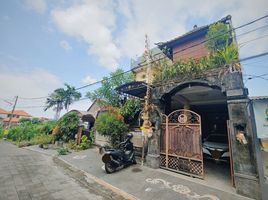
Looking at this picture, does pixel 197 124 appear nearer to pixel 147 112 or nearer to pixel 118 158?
pixel 147 112

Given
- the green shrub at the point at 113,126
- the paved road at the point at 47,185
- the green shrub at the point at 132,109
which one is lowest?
the paved road at the point at 47,185

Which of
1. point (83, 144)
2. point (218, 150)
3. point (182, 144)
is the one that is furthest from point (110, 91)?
point (218, 150)

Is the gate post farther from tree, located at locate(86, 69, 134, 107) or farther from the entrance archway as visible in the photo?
tree, located at locate(86, 69, 134, 107)

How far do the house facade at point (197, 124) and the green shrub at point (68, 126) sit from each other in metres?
6.83

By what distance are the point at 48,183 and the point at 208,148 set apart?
7302 mm

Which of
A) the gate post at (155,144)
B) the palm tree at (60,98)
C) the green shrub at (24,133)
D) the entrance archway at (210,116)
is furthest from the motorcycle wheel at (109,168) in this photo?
the palm tree at (60,98)

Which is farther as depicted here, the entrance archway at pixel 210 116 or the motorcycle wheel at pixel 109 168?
the entrance archway at pixel 210 116

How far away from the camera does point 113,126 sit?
8.52 meters

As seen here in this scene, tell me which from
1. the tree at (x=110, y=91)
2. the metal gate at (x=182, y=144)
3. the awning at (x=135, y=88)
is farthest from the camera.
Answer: the tree at (x=110, y=91)

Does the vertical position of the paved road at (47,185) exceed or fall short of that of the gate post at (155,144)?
it falls short

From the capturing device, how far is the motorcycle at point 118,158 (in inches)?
233

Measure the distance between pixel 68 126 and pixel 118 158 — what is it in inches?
314

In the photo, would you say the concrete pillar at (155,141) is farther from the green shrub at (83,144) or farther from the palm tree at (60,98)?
the palm tree at (60,98)

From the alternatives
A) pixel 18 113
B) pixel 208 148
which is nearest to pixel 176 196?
pixel 208 148
